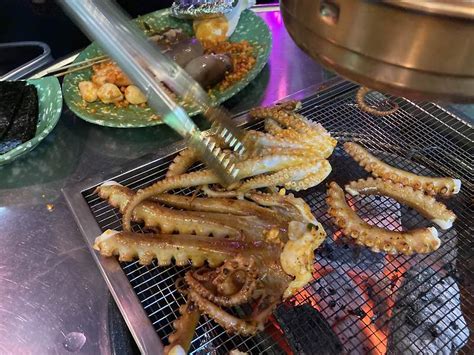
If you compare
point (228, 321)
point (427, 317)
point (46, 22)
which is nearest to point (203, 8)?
point (46, 22)

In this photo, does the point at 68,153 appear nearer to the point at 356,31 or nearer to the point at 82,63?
the point at 82,63

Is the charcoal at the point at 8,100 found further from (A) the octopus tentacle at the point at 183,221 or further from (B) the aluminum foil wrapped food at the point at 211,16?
(B) the aluminum foil wrapped food at the point at 211,16

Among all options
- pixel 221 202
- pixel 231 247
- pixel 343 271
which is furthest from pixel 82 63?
pixel 343 271

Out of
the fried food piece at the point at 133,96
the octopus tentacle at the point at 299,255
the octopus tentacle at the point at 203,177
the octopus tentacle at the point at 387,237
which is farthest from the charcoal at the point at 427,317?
the fried food piece at the point at 133,96

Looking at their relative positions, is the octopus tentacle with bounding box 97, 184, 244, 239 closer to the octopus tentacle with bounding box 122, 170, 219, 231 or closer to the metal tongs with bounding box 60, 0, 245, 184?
the octopus tentacle with bounding box 122, 170, 219, 231

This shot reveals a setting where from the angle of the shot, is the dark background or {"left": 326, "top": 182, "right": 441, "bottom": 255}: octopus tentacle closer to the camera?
{"left": 326, "top": 182, "right": 441, "bottom": 255}: octopus tentacle

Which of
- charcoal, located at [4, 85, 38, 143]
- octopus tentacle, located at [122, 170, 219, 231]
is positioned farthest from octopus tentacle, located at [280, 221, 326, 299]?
charcoal, located at [4, 85, 38, 143]
